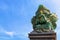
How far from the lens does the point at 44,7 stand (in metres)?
19.3

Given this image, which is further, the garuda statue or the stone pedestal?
the garuda statue

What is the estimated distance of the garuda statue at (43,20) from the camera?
18.2 meters

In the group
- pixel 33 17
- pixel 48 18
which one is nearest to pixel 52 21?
pixel 48 18

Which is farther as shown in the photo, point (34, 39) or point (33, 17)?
point (33, 17)

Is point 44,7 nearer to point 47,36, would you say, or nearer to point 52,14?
point 52,14

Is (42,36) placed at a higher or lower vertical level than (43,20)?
lower

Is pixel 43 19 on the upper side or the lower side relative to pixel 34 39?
upper

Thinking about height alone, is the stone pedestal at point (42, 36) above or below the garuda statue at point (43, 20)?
below

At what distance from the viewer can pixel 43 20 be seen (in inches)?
730

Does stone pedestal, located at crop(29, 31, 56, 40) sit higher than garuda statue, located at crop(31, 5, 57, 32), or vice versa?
garuda statue, located at crop(31, 5, 57, 32)

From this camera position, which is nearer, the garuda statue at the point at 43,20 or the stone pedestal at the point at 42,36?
the stone pedestal at the point at 42,36

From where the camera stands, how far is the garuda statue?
59.7 ft

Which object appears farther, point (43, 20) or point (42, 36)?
point (43, 20)

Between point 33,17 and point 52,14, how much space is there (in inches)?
65.0
